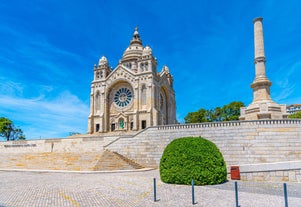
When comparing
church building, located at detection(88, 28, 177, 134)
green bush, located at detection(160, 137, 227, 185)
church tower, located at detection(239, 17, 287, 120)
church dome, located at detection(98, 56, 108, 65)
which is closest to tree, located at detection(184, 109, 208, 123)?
church building, located at detection(88, 28, 177, 134)

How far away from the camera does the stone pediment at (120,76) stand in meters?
42.7

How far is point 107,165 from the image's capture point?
20.0 metres

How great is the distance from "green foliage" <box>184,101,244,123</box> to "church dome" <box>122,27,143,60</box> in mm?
19068

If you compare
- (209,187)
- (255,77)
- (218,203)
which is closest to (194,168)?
(209,187)

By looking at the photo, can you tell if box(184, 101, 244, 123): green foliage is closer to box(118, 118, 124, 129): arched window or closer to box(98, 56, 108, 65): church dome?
box(118, 118, 124, 129): arched window

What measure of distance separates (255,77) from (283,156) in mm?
9865

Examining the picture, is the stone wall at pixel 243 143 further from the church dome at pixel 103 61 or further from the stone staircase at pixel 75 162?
the church dome at pixel 103 61

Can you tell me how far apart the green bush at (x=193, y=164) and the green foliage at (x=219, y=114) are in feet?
116

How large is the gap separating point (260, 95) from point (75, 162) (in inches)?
787

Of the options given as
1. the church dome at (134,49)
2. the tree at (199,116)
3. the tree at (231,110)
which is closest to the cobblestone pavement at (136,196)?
the tree at (231,110)

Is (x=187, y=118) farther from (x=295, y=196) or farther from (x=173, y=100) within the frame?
(x=295, y=196)

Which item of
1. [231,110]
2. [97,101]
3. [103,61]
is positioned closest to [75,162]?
[97,101]

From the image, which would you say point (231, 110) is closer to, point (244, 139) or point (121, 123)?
point (121, 123)

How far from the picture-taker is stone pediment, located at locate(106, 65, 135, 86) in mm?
42719
